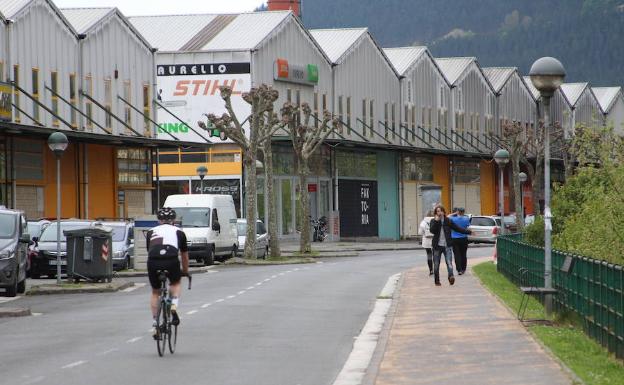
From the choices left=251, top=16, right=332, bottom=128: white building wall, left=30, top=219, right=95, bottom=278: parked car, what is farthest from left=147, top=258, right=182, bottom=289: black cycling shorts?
left=251, top=16, right=332, bottom=128: white building wall

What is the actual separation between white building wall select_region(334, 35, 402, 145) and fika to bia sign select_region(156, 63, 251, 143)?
8770 mm

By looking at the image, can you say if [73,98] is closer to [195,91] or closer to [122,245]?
[195,91]

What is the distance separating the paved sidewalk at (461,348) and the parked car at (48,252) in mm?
14561

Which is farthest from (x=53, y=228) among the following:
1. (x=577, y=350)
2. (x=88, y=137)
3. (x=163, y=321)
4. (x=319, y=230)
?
(x=319, y=230)

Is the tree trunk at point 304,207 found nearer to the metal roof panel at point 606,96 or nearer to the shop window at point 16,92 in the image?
the shop window at point 16,92

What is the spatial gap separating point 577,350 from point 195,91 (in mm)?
52059

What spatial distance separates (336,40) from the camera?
78.0 m

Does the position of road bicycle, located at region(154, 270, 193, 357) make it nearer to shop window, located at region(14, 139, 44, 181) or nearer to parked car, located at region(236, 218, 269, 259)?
parked car, located at region(236, 218, 269, 259)

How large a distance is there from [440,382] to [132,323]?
9.16 meters

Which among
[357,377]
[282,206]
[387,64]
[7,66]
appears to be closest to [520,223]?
[282,206]

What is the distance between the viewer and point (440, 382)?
44.4ft

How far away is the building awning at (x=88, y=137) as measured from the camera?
149 feet

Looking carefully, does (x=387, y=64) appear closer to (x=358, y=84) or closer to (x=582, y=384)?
(x=358, y=84)

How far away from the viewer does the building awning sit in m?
45.3
